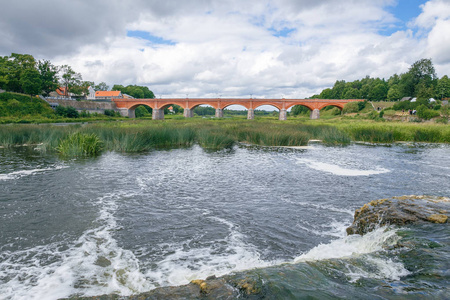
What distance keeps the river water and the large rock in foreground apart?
302mm

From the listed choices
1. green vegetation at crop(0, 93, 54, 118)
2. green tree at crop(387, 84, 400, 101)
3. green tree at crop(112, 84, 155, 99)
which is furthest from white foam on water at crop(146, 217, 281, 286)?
green tree at crop(112, 84, 155, 99)

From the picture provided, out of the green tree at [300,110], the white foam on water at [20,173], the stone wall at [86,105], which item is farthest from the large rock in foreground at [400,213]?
the green tree at [300,110]

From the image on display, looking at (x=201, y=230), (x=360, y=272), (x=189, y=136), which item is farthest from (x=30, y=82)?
(x=360, y=272)

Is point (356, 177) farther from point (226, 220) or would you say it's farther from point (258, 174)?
point (226, 220)

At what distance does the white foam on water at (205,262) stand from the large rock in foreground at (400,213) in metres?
2.35

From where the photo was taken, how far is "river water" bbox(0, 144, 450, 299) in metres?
4.58

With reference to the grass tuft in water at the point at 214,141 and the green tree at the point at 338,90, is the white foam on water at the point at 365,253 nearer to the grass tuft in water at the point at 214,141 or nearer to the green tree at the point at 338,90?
A: the grass tuft in water at the point at 214,141

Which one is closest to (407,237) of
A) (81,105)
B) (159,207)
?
(159,207)

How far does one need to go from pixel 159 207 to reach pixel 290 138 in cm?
1732

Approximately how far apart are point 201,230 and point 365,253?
353cm

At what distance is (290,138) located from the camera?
24516mm


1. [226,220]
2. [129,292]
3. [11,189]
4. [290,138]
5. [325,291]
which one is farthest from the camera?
[290,138]

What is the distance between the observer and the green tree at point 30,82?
68.9 meters

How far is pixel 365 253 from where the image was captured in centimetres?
527
